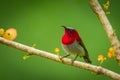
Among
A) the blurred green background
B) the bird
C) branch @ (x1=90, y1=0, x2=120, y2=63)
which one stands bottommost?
the blurred green background

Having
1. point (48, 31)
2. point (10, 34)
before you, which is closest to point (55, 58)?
point (10, 34)

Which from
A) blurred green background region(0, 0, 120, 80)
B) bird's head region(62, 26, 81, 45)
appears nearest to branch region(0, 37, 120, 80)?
bird's head region(62, 26, 81, 45)

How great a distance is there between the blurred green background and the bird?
139 centimetres

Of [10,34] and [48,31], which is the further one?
[48,31]

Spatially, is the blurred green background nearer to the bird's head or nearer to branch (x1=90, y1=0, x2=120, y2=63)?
the bird's head

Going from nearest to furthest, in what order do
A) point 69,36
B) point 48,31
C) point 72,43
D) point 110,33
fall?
1. point 110,33
2. point 69,36
3. point 72,43
4. point 48,31

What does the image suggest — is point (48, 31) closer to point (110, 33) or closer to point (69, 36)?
point (69, 36)

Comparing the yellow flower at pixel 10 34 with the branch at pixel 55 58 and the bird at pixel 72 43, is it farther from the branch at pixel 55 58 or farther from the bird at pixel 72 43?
the bird at pixel 72 43

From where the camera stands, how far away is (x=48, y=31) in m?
3.79

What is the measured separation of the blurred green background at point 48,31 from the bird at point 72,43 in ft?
4.56

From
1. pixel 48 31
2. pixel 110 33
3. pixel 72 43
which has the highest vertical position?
pixel 110 33

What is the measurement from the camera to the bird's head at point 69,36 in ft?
6.11

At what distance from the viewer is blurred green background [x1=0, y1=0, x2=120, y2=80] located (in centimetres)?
369

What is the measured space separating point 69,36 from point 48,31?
190cm
